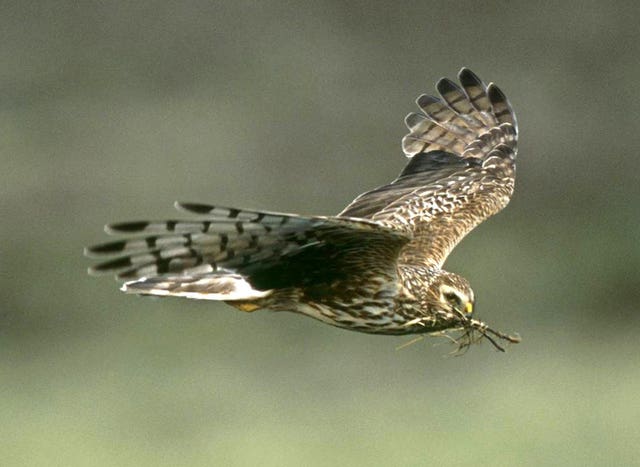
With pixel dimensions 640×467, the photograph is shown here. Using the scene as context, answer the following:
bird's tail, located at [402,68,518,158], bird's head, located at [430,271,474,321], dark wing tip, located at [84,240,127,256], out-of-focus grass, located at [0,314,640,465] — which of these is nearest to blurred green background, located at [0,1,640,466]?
out-of-focus grass, located at [0,314,640,465]

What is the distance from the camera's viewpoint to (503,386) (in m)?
22.3

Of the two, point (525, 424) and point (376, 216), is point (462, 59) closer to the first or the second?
point (525, 424)

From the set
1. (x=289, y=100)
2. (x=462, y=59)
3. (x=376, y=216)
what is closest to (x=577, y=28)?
(x=462, y=59)

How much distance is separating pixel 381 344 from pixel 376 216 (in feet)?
41.4

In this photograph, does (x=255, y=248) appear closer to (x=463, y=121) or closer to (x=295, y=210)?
(x=463, y=121)

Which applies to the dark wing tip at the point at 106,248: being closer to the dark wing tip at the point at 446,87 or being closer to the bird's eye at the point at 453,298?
the bird's eye at the point at 453,298

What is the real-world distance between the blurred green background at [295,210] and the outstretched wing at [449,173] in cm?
755

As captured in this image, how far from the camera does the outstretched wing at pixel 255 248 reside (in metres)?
9.40

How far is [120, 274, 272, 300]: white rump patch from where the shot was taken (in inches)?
404

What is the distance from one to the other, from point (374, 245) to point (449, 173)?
7.12 ft

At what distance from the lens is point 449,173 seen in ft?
39.4

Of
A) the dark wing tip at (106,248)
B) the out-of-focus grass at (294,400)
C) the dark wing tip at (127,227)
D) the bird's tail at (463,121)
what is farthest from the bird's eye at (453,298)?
the out-of-focus grass at (294,400)

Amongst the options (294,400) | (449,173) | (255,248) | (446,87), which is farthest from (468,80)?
(294,400)

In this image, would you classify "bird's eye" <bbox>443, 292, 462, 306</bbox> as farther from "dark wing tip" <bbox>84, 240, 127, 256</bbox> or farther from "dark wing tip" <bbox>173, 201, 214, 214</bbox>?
"dark wing tip" <bbox>173, 201, 214, 214</bbox>
